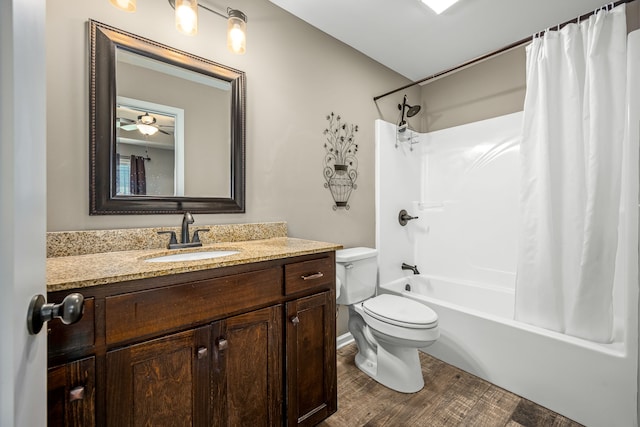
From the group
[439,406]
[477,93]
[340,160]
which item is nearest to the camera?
[439,406]

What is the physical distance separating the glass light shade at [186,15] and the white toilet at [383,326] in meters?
1.55

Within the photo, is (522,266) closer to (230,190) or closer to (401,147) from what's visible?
(401,147)

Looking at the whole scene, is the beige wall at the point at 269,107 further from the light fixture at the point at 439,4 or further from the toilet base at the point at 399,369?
the toilet base at the point at 399,369

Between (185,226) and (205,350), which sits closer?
(205,350)

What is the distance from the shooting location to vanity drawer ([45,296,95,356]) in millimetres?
724

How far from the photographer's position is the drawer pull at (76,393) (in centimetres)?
75

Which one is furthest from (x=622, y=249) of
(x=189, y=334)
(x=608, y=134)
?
(x=189, y=334)

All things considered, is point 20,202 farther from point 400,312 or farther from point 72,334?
point 400,312

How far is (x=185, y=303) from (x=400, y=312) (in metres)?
1.30

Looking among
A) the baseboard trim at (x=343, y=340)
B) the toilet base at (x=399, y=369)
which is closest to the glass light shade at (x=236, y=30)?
the toilet base at (x=399, y=369)

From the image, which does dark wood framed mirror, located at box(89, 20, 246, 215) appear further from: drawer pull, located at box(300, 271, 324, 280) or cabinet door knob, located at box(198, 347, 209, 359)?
cabinet door knob, located at box(198, 347, 209, 359)

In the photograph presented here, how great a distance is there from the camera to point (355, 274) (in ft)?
6.43

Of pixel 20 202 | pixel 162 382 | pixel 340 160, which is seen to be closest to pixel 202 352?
pixel 162 382

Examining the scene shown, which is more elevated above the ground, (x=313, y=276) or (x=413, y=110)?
(x=413, y=110)
